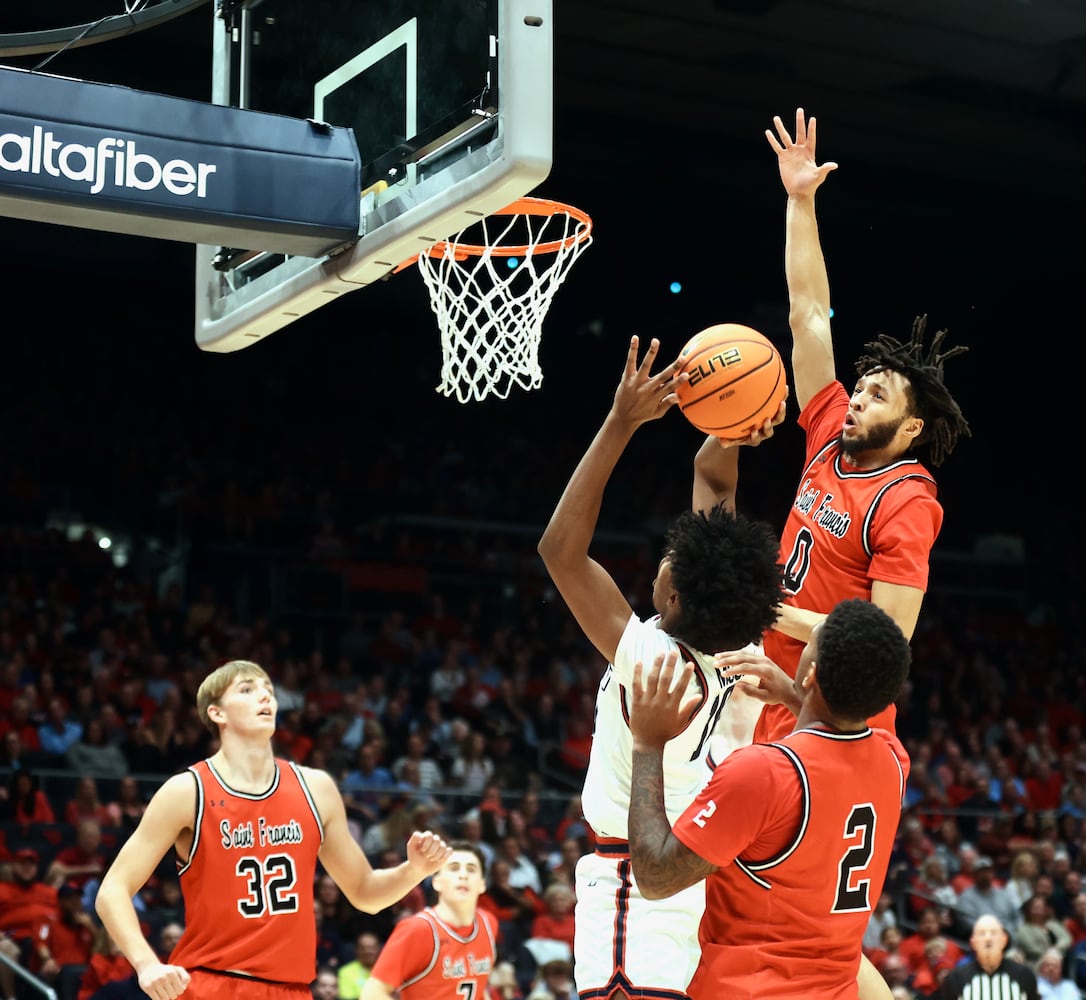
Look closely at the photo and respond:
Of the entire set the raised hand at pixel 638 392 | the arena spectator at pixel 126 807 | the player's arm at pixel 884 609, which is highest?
the raised hand at pixel 638 392

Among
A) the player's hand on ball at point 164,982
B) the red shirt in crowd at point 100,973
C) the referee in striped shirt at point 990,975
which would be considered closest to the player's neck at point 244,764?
the player's hand on ball at point 164,982

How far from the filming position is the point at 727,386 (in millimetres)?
4258

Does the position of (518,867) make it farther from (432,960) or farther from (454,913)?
A: (432,960)

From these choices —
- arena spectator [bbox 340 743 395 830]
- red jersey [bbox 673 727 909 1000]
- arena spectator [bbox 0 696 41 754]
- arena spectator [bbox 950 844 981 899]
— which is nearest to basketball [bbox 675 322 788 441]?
red jersey [bbox 673 727 909 1000]

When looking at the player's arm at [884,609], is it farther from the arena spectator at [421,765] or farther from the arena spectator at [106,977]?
the arena spectator at [421,765]

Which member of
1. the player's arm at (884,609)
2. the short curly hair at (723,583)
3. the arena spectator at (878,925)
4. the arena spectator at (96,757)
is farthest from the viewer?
the arena spectator at (878,925)

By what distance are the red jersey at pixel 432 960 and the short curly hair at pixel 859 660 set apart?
3.92m

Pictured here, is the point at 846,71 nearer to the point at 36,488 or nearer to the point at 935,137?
the point at 935,137

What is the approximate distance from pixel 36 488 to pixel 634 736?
13797 mm

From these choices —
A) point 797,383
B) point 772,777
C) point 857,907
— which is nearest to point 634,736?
point 772,777

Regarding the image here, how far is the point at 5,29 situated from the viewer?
46.0ft

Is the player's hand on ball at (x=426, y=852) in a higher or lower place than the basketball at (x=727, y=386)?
lower

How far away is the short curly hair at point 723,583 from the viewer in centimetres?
353

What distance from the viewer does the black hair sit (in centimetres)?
445
